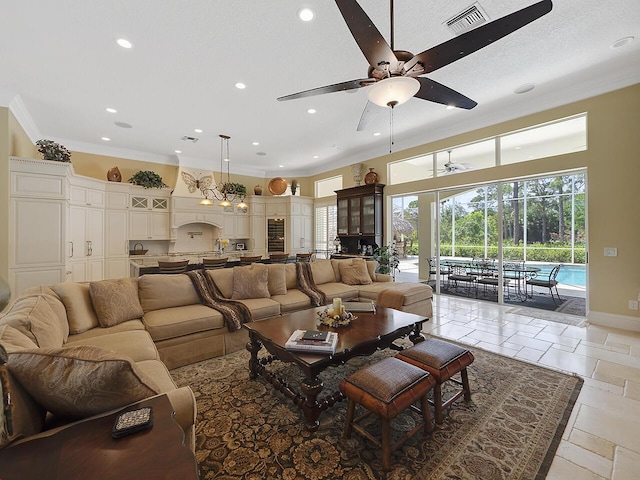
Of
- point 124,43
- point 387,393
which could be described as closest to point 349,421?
point 387,393

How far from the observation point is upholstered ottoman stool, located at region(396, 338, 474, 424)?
2002 mm

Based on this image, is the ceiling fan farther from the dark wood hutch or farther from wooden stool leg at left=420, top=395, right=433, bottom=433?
the dark wood hutch

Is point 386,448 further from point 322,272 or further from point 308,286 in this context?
point 322,272

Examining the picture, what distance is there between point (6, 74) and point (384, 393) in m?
5.83

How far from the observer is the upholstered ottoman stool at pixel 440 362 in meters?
2.00

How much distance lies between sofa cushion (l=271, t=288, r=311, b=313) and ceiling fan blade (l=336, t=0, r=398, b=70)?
9.25 feet

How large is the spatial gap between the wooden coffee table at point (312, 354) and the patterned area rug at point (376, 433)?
0.46ft

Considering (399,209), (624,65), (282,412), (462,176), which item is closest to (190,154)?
(399,209)

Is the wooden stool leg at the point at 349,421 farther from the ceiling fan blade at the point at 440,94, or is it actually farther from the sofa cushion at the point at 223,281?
the ceiling fan blade at the point at 440,94

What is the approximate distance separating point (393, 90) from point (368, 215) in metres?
5.07

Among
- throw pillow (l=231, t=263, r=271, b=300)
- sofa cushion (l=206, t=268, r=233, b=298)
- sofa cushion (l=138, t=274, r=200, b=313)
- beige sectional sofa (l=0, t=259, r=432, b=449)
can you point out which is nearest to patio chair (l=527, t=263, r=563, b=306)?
beige sectional sofa (l=0, t=259, r=432, b=449)

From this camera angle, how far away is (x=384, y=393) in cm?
168

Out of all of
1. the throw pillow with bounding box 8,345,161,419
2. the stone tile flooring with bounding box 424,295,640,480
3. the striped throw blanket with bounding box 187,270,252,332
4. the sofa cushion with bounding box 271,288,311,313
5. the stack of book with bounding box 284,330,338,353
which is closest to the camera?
the throw pillow with bounding box 8,345,161,419

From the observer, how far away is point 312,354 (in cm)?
212
